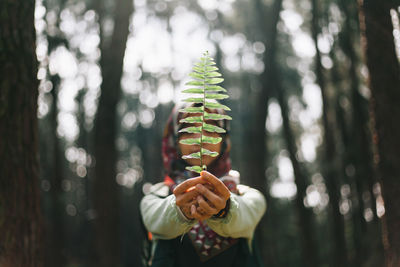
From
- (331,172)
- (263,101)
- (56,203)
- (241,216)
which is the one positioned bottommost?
(56,203)

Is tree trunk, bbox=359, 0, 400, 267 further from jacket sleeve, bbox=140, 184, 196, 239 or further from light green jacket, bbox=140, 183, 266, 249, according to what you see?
jacket sleeve, bbox=140, 184, 196, 239

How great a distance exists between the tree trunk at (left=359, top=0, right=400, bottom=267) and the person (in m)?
1.71

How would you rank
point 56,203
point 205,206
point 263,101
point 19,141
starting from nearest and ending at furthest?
point 205,206 → point 19,141 → point 263,101 → point 56,203

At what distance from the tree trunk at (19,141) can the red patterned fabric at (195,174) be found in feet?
3.65

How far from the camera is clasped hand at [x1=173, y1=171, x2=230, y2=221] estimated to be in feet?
6.35

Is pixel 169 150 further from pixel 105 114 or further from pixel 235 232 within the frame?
pixel 105 114

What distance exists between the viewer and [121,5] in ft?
25.9

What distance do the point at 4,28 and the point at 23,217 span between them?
4.83 feet

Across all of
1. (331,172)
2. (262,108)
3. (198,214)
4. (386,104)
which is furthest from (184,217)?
(331,172)

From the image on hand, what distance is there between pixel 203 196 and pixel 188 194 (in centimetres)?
8

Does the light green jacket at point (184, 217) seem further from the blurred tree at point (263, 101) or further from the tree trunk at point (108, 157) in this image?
the blurred tree at point (263, 101)

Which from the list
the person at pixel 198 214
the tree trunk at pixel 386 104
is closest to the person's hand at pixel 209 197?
the person at pixel 198 214

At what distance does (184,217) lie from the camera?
2.08 m

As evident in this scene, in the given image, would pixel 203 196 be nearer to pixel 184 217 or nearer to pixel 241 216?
pixel 184 217
